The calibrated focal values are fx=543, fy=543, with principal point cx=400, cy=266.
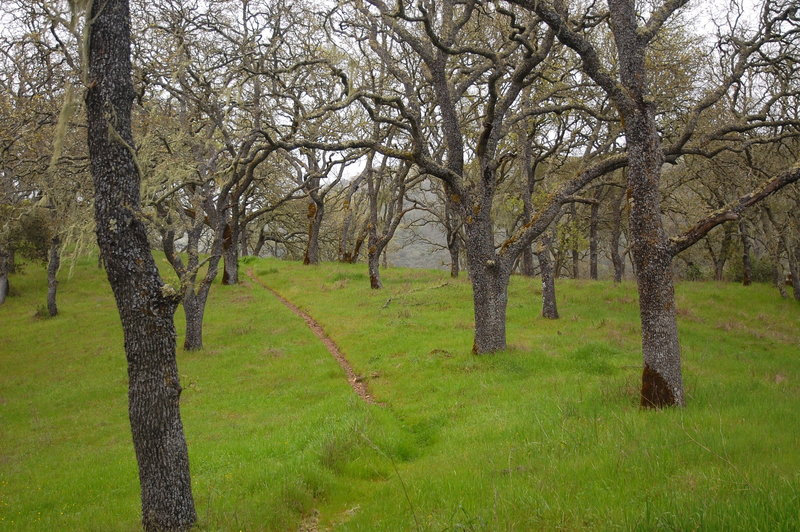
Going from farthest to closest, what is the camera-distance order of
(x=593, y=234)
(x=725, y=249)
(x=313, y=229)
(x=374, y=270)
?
(x=313, y=229) → (x=725, y=249) → (x=593, y=234) → (x=374, y=270)

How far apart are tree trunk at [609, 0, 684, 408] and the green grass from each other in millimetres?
615

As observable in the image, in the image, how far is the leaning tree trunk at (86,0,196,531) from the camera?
20.4 ft

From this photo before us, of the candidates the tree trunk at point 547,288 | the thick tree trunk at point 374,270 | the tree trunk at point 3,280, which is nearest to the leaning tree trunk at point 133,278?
the tree trunk at point 547,288

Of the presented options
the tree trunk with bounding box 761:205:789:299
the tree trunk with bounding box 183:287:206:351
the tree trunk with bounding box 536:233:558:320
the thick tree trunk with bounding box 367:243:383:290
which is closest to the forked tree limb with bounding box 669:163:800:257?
the tree trunk with bounding box 536:233:558:320

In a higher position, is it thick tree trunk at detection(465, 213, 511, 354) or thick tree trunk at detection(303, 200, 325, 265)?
thick tree trunk at detection(303, 200, 325, 265)

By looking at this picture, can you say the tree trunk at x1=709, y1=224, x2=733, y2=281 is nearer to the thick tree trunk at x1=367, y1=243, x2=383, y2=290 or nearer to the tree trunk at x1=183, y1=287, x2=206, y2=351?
the thick tree trunk at x1=367, y1=243, x2=383, y2=290

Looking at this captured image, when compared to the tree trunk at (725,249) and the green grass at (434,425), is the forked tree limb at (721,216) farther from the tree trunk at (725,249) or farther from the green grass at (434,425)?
the tree trunk at (725,249)

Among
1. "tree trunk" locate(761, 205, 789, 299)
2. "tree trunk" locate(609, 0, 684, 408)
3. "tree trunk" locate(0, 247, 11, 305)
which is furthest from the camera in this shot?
"tree trunk" locate(0, 247, 11, 305)

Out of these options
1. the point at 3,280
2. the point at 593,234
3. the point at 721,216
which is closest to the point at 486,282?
the point at 721,216

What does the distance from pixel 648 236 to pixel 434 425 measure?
5230mm

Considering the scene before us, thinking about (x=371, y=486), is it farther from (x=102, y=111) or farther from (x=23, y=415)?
(x=23, y=415)

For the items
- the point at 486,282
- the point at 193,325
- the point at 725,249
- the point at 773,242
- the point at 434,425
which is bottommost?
the point at 434,425

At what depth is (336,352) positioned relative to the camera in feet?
62.1

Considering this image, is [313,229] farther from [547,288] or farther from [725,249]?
[725,249]
